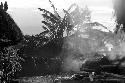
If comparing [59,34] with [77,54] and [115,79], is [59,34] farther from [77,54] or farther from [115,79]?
[115,79]

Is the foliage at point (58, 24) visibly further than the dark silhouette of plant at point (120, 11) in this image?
Yes

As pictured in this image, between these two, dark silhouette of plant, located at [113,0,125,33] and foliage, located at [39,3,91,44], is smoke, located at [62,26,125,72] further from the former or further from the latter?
dark silhouette of plant, located at [113,0,125,33]

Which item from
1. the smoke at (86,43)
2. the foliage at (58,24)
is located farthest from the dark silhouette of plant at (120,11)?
the foliage at (58,24)

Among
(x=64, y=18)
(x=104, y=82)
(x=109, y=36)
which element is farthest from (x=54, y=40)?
(x=104, y=82)

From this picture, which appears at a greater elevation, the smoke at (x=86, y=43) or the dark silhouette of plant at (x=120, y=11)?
the dark silhouette of plant at (x=120, y=11)

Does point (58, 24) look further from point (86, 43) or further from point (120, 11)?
point (120, 11)

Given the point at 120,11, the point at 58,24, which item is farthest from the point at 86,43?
the point at 120,11

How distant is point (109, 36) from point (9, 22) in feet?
50.4

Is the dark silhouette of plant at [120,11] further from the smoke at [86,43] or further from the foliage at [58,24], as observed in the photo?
the foliage at [58,24]

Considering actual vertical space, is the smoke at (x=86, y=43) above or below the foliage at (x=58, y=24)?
below

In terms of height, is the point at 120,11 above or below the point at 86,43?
above

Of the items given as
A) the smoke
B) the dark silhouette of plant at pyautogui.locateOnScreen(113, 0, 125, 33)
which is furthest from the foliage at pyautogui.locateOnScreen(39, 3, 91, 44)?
the dark silhouette of plant at pyautogui.locateOnScreen(113, 0, 125, 33)

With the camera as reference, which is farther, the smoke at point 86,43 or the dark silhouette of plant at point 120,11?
the smoke at point 86,43

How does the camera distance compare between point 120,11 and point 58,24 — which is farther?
point 58,24
